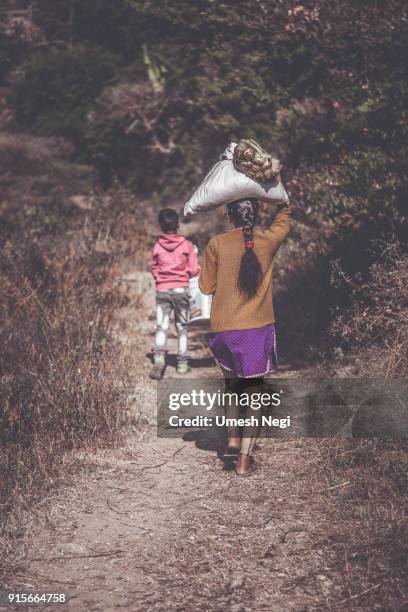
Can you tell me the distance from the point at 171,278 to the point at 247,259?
109 inches

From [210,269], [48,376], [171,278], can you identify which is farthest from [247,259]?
[171,278]

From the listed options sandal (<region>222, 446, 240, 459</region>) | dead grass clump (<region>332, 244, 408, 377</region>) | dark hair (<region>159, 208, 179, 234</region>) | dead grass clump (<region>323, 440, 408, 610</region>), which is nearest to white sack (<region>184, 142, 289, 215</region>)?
dead grass clump (<region>332, 244, 408, 377</region>)

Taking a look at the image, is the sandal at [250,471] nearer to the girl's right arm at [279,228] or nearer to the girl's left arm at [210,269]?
the girl's left arm at [210,269]

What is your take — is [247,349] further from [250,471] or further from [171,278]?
[171,278]

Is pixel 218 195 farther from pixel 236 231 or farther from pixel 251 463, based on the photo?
pixel 251 463

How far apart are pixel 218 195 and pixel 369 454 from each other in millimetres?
1819

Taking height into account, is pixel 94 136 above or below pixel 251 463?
above

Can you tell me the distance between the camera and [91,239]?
998 centimetres

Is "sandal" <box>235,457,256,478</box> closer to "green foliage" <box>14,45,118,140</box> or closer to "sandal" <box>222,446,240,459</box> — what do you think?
"sandal" <box>222,446,240,459</box>

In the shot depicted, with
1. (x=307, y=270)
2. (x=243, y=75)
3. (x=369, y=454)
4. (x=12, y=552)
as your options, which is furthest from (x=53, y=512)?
(x=243, y=75)

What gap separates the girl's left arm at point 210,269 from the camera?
4648 mm

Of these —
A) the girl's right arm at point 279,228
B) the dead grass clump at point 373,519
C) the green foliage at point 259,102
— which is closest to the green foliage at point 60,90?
the green foliage at point 259,102

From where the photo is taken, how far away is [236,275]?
4.59 meters

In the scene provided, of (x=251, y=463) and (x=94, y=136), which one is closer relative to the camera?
(x=251, y=463)
